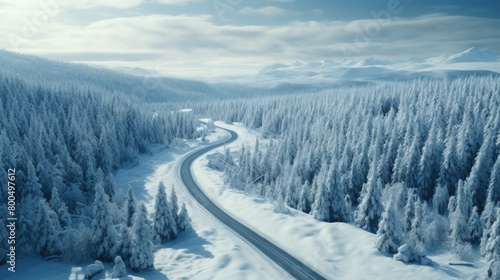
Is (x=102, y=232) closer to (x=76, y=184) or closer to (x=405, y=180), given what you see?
(x=76, y=184)

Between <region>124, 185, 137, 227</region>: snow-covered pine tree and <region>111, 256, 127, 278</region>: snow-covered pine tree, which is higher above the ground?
<region>124, 185, 137, 227</region>: snow-covered pine tree

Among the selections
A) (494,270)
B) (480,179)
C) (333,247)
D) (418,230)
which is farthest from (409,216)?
(333,247)

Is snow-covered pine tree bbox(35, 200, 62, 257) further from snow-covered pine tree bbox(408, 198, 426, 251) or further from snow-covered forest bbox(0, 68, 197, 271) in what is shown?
snow-covered pine tree bbox(408, 198, 426, 251)

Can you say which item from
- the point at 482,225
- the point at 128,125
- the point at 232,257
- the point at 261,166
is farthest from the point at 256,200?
the point at 128,125

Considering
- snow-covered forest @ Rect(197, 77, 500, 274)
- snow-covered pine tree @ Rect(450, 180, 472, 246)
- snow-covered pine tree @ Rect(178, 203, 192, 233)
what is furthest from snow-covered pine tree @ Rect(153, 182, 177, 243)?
snow-covered pine tree @ Rect(450, 180, 472, 246)

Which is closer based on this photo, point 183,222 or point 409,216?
point 183,222

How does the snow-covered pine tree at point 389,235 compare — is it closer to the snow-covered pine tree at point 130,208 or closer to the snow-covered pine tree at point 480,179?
the snow-covered pine tree at point 130,208
